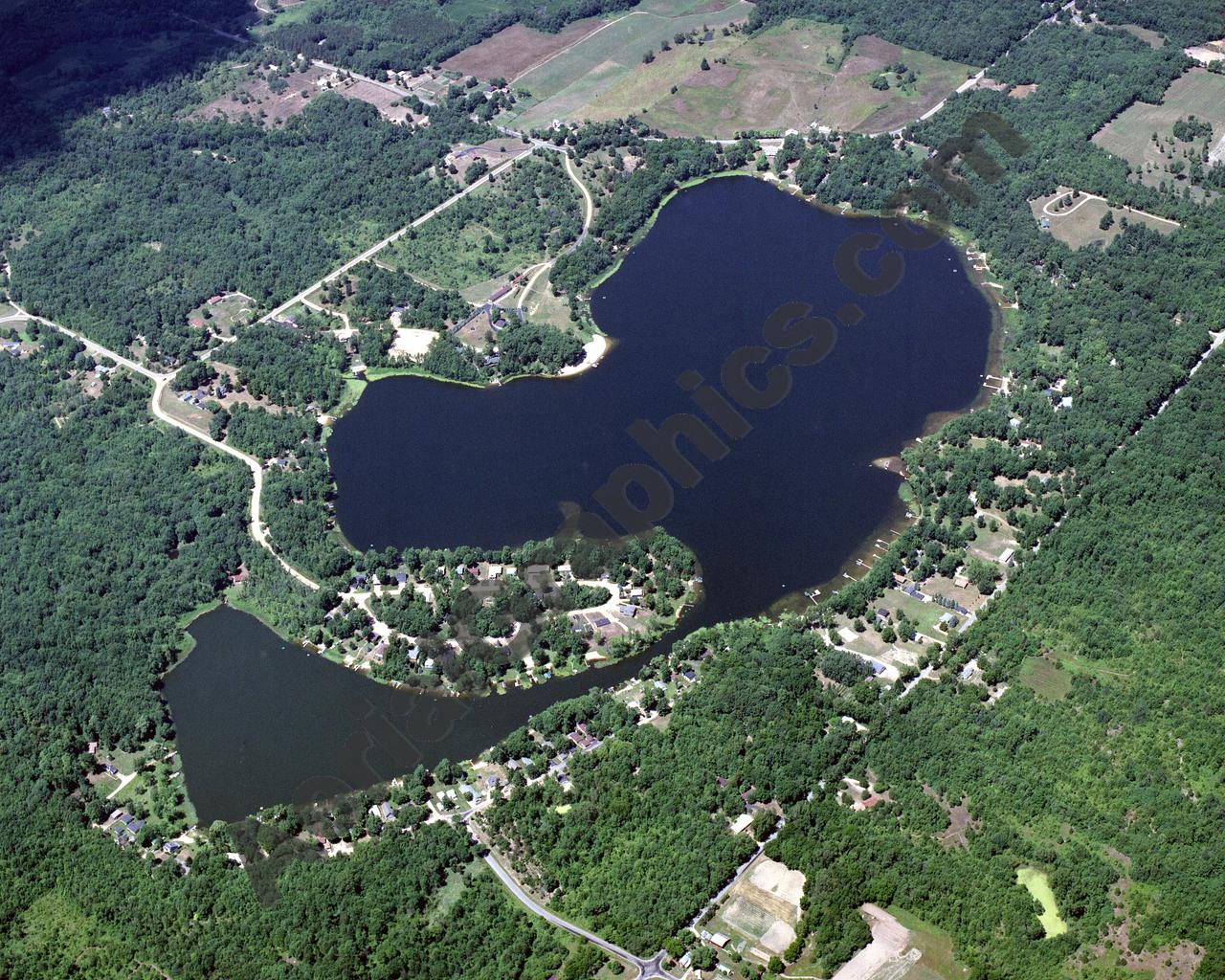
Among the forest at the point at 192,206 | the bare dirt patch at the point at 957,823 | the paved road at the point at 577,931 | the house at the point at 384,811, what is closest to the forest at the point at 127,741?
the paved road at the point at 577,931

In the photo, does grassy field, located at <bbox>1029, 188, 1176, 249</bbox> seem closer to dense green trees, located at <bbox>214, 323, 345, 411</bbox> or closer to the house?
dense green trees, located at <bbox>214, 323, 345, 411</bbox>

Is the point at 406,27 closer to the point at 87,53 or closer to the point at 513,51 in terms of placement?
the point at 513,51

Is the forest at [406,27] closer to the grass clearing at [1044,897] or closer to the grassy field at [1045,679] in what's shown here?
A: the grassy field at [1045,679]

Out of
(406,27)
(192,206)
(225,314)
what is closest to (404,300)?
(225,314)

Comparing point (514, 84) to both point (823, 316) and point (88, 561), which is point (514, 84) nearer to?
point (823, 316)

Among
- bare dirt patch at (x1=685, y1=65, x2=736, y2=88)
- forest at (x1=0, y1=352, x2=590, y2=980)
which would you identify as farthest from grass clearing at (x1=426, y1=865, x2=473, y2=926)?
bare dirt patch at (x1=685, y1=65, x2=736, y2=88)

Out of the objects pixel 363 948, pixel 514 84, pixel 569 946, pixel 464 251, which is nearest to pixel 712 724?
pixel 569 946
